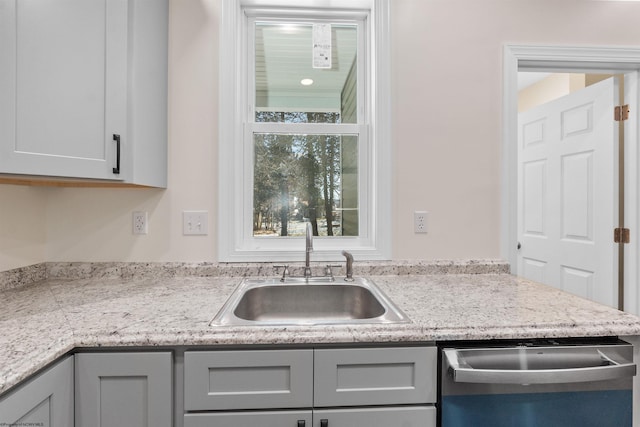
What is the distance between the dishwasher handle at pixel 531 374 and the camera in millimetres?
910


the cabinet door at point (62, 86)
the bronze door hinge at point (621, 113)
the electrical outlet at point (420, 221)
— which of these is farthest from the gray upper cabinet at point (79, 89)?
the bronze door hinge at point (621, 113)

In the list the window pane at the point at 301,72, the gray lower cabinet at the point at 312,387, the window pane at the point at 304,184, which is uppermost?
the window pane at the point at 301,72

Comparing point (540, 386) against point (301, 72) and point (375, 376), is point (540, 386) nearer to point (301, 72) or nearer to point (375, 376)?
point (375, 376)

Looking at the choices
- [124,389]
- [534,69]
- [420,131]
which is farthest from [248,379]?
[534,69]

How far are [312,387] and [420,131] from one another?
1.31 m

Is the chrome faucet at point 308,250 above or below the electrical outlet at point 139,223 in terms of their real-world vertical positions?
below

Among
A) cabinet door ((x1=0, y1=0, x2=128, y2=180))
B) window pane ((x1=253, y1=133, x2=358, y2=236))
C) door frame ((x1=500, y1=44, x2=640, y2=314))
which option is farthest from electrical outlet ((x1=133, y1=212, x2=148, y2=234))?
door frame ((x1=500, y1=44, x2=640, y2=314))

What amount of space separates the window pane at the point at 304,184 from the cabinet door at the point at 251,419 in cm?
98

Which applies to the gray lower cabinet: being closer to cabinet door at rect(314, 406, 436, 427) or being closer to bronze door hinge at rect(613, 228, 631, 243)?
cabinet door at rect(314, 406, 436, 427)

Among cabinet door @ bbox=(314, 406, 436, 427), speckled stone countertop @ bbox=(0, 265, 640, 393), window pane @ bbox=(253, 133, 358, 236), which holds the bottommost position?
cabinet door @ bbox=(314, 406, 436, 427)

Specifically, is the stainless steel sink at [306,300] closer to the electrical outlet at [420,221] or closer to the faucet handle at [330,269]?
the faucet handle at [330,269]

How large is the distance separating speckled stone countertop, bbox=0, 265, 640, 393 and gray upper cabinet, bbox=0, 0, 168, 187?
0.46 metres

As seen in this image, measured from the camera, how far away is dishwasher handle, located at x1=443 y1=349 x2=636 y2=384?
2.99 ft

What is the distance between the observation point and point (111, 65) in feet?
4.02
